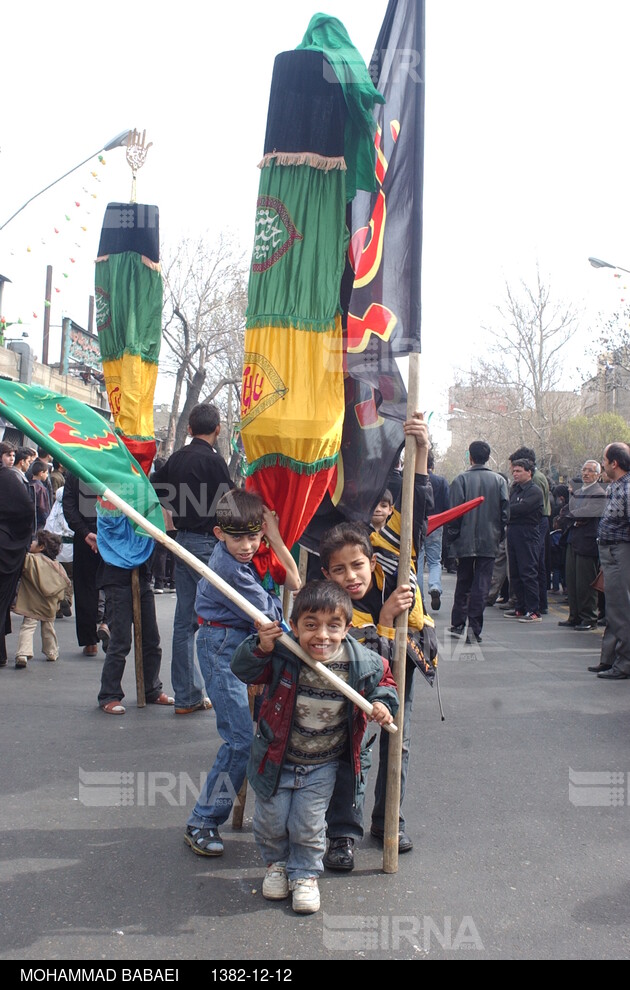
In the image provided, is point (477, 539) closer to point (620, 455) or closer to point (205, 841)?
point (620, 455)

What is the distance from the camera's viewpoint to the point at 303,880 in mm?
3439

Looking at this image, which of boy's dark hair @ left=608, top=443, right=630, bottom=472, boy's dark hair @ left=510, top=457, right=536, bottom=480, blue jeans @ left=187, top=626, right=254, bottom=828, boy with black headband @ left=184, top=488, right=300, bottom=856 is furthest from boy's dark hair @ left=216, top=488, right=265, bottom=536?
boy's dark hair @ left=510, top=457, right=536, bottom=480

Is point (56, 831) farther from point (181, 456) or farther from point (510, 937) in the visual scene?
point (181, 456)

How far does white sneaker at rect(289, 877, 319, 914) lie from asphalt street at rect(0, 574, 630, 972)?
3 centimetres

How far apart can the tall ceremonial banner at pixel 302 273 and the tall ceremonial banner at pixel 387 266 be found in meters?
0.14

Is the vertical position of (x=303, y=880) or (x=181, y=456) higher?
(x=181, y=456)

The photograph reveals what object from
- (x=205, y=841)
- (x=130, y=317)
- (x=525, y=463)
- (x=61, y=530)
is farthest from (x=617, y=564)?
(x=61, y=530)

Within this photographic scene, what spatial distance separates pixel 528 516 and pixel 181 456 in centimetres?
628

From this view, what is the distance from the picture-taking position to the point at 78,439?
14.4 ft

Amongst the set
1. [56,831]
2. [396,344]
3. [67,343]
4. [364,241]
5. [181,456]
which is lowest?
[56,831]

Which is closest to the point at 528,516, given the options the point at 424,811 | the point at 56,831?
the point at 424,811

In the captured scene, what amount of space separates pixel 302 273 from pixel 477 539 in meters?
6.26

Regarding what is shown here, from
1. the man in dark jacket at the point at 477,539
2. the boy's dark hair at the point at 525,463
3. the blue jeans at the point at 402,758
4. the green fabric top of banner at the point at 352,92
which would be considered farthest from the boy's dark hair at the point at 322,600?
the boy's dark hair at the point at 525,463
